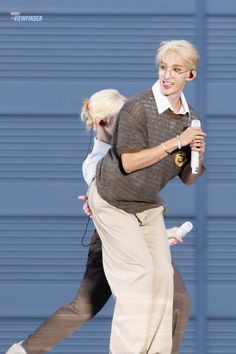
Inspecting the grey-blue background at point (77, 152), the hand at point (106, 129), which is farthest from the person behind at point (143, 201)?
the grey-blue background at point (77, 152)

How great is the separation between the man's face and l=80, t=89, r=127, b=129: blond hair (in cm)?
40

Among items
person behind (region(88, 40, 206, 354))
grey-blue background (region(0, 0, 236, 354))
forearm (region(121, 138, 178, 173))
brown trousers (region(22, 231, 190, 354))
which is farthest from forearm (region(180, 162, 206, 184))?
grey-blue background (region(0, 0, 236, 354))

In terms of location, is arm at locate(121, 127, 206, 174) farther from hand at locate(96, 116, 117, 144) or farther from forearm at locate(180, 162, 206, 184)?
hand at locate(96, 116, 117, 144)

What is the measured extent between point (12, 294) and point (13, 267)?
142 mm

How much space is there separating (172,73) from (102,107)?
49cm

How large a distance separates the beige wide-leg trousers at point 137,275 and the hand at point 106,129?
0.26m

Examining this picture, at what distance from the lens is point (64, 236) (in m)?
7.12

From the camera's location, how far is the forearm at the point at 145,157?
18.8 feet

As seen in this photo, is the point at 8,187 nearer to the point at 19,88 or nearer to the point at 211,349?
the point at 19,88

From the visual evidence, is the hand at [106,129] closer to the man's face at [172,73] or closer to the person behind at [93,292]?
the person behind at [93,292]

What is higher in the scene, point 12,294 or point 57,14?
point 57,14

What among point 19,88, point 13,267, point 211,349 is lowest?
point 211,349

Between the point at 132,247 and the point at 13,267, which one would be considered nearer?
the point at 132,247

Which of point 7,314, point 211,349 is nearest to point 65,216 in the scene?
point 7,314
